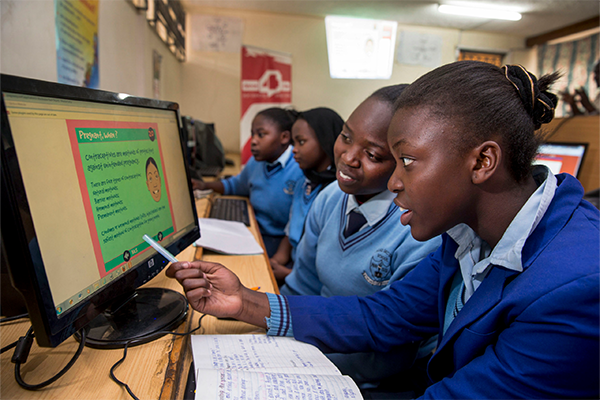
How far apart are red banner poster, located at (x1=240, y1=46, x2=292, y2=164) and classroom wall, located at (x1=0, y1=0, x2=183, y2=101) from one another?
0.75 metres

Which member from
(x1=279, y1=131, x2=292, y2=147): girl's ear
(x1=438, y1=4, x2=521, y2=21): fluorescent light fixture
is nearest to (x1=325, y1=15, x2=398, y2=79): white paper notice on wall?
(x1=438, y1=4, x2=521, y2=21): fluorescent light fixture

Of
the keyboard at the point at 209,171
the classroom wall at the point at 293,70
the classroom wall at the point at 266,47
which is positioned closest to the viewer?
the keyboard at the point at 209,171

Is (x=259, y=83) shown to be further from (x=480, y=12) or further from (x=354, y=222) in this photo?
(x=354, y=222)

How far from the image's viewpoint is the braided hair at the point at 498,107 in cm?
52

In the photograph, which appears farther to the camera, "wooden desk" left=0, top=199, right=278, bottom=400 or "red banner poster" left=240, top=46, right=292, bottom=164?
"red banner poster" left=240, top=46, right=292, bottom=164

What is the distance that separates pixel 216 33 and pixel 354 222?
3.89 metres

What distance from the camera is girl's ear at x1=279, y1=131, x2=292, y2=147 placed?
2.07 meters

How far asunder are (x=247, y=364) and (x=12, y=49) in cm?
108

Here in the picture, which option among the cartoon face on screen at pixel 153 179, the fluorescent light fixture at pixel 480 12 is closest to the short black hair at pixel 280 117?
the cartoon face on screen at pixel 153 179

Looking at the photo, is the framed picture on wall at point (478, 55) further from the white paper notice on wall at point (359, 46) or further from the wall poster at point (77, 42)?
the wall poster at point (77, 42)

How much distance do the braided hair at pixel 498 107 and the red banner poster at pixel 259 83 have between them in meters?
3.36

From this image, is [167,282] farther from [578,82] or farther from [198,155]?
[578,82]

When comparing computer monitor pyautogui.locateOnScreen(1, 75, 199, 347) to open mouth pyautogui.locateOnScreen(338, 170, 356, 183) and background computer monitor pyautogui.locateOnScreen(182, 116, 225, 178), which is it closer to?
open mouth pyautogui.locateOnScreen(338, 170, 356, 183)

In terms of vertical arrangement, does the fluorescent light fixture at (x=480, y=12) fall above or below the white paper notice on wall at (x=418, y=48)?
above
